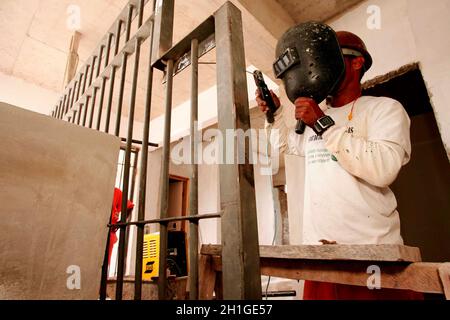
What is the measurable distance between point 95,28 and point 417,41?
3250mm

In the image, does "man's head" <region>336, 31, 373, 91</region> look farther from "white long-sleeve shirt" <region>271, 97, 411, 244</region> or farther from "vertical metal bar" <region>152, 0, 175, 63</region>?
"vertical metal bar" <region>152, 0, 175, 63</region>

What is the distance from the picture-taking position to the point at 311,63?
3.81ft

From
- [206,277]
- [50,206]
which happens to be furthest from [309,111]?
[50,206]

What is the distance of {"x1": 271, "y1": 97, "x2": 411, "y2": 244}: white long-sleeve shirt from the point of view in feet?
3.33

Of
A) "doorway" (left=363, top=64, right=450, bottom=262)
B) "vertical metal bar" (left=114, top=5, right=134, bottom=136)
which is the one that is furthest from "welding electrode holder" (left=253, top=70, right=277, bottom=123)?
"doorway" (left=363, top=64, right=450, bottom=262)

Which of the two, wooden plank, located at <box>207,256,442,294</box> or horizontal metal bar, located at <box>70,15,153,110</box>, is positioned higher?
horizontal metal bar, located at <box>70,15,153,110</box>

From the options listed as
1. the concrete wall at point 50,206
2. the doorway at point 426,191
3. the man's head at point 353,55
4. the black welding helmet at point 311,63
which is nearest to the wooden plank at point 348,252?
the concrete wall at point 50,206

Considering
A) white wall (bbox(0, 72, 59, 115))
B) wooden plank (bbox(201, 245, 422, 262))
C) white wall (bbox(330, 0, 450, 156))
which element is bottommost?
wooden plank (bbox(201, 245, 422, 262))

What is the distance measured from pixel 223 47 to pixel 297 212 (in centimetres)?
186

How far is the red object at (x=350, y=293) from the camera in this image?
2.86 ft

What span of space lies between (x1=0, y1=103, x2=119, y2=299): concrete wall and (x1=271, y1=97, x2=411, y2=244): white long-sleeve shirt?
908mm

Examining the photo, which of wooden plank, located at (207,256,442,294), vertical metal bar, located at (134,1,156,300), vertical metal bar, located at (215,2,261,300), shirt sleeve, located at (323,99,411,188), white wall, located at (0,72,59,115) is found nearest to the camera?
vertical metal bar, located at (215,2,261,300)
